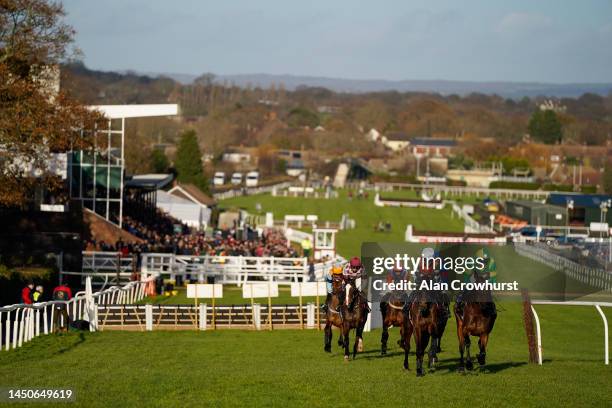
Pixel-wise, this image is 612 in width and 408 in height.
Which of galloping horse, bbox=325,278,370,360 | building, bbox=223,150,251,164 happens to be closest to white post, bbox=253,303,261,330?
A: galloping horse, bbox=325,278,370,360

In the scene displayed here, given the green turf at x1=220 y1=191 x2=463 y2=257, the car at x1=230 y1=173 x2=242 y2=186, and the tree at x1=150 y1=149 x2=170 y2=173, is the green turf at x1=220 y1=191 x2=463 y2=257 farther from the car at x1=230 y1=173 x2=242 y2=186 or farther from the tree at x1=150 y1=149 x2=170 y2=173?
the car at x1=230 y1=173 x2=242 y2=186

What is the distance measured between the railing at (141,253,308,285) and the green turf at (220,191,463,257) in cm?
1754

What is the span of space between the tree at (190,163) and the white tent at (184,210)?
1994 centimetres

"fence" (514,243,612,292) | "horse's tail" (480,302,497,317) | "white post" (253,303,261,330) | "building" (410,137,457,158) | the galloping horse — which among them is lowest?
"white post" (253,303,261,330)

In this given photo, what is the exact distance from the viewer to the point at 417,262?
17875 millimetres

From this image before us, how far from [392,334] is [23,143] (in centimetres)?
1375

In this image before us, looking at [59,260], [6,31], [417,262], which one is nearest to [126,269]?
[59,260]

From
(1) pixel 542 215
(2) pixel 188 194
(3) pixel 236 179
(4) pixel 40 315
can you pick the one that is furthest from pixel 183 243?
(3) pixel 236 179

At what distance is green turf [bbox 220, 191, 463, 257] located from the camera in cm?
6462

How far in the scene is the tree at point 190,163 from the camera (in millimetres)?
86188

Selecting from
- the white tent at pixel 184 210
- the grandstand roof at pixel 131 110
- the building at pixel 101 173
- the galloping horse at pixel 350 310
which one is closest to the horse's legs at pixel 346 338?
the galloping horse at pixel 350 310

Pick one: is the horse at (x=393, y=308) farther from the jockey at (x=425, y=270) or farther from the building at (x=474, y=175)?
the building at (x=474, y=175)

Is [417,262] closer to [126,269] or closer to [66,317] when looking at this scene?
[66,317]

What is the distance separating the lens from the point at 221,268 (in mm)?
36844
